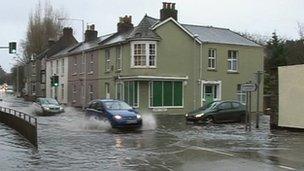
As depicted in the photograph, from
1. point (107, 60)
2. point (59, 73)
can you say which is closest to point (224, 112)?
point (107, 60)

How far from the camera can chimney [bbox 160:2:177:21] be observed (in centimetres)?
4450

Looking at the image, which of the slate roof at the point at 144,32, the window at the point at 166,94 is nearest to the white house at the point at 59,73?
the slate roof at the point at 144,32

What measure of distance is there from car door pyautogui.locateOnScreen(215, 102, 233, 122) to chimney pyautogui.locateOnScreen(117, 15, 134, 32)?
69.6 ft

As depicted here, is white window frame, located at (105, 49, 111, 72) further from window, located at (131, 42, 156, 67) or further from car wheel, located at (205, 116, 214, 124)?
car wheel, located at (205, 116, 214, 124)

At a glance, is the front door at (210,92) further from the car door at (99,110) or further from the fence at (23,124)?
the fence at (23,124)

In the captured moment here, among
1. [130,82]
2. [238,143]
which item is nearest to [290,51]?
[130,82]

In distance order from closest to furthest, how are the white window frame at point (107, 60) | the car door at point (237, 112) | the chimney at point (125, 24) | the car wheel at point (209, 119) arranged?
1. the car wheel at point (209, 119)
2. the car door at point (237, 112)
3. the white window frame at point (107, 60)
4. the chimney at point (125, 24)

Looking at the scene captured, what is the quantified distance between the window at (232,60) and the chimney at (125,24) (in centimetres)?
1042

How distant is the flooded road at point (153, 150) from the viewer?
47.0 ft

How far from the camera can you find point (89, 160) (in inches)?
600

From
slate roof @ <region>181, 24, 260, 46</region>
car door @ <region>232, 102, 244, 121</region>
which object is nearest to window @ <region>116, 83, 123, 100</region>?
slate roof @ <region>181, 24, 260, 46</region>

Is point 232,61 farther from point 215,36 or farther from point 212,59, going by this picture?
point 215,36

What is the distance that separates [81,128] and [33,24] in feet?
214

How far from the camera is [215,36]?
47.9 meters
